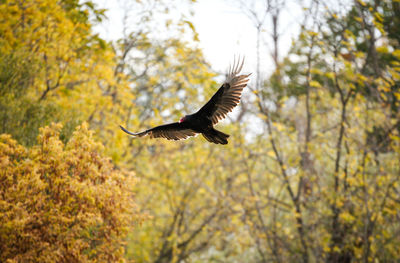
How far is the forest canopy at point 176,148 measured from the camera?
12.8ft

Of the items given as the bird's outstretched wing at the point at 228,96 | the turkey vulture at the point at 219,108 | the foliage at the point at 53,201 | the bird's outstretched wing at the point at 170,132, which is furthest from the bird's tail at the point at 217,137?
the foliage at the point at 53,201

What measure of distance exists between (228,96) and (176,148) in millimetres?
7105

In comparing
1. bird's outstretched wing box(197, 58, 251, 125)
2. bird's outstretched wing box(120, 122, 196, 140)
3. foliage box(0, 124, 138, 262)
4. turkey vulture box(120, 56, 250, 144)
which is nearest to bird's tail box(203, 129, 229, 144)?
turkey vulture box(120, 56, 250, 144)

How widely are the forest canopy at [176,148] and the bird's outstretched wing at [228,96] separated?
1539mm

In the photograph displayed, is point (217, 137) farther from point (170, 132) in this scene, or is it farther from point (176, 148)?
point (176, 148)

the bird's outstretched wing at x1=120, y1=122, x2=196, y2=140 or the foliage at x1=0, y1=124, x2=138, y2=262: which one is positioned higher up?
the bird's outstretched wing at x1=120, y1=122, x2=196, y2=140

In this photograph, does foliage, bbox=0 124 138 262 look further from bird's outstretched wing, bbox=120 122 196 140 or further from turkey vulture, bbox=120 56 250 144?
turkey vulture, bbox=120 56 250 144

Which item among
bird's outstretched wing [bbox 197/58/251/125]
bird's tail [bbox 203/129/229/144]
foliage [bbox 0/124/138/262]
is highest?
bird's outstretched wing [bbox 197/58/251/125]

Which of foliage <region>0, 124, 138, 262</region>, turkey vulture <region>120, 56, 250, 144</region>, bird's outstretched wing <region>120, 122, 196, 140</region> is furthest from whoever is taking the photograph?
bird's outstretched wing <region>120, 122, 196, 140</region>

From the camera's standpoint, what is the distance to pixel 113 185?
4207 millimetres

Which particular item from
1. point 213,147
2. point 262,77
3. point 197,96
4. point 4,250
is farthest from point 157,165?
point 4,250

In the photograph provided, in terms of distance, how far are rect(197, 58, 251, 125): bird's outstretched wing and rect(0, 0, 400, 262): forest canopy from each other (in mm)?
1539

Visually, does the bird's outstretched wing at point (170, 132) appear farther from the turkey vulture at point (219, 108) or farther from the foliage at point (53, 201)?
the foliage at point (53, 201)

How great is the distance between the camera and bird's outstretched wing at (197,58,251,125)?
3.51 metres
